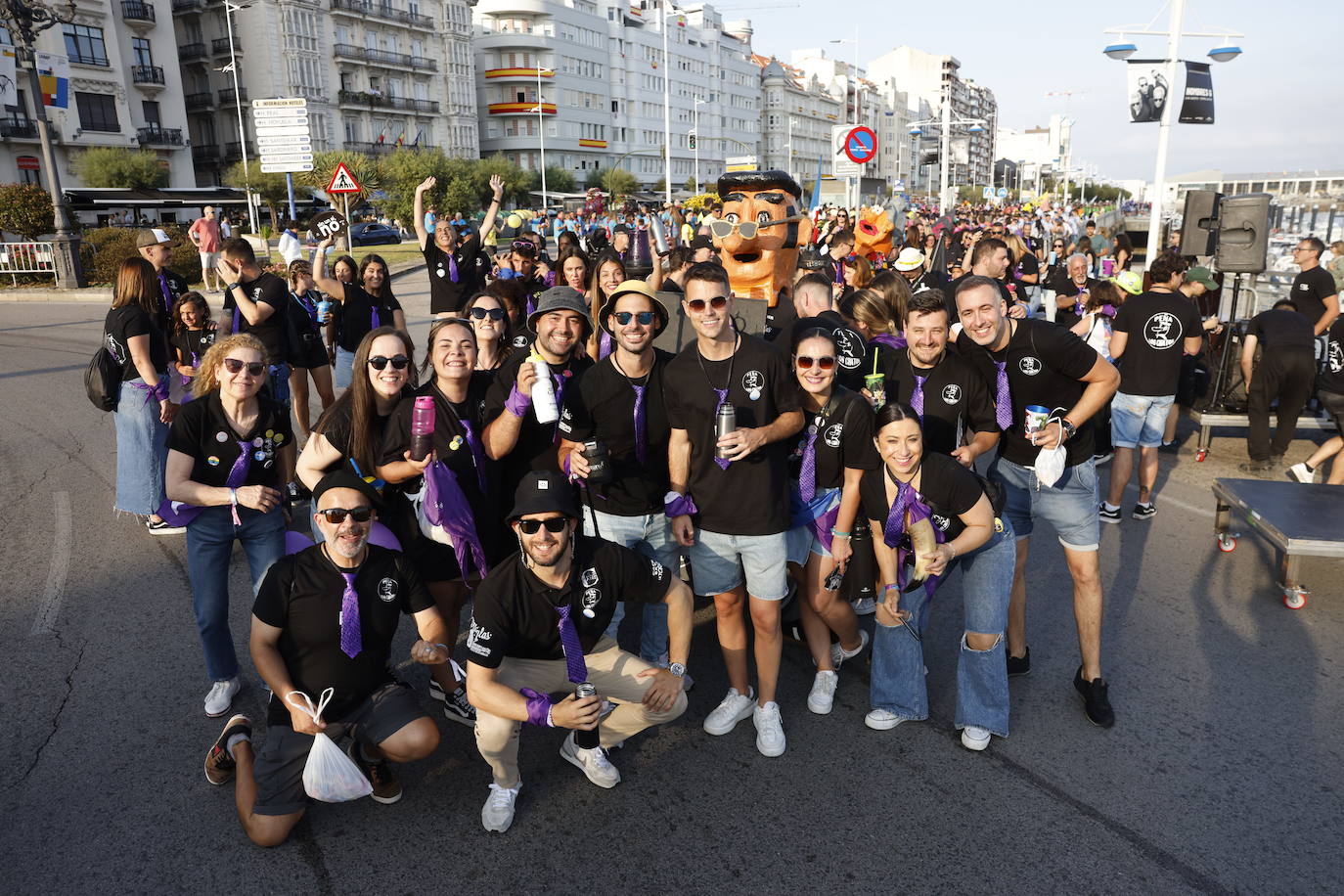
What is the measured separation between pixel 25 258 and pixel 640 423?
26519mm

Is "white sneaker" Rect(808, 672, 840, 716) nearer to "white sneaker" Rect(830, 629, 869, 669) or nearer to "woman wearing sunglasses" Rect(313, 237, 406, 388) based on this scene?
"white sneaker" Rect(830, 629, 869, 669)

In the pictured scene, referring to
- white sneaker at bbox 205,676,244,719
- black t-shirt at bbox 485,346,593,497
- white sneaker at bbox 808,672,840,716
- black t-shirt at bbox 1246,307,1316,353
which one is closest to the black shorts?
white sneaker at bbox 205,676,244,719

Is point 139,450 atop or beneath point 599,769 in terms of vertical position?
atop

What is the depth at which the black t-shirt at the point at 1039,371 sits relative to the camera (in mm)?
3943

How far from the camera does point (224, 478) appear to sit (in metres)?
4.00

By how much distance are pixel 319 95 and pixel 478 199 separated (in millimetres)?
18357

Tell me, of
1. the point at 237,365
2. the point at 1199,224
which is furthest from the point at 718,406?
the point at 1199,224

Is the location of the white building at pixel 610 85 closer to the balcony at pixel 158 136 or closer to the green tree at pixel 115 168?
the balcony at pixel 158 136

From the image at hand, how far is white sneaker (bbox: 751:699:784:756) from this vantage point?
12.5ft

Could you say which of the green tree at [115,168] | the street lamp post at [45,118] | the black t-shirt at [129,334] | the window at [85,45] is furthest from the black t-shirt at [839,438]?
the window at [85,45]

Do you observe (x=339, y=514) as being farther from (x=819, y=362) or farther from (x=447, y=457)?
(x=819, y=362)

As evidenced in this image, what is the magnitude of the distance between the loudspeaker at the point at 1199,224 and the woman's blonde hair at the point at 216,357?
9745 mm

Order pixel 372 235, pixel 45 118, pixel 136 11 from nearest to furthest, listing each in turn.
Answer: pixel 45 118, pixel 372 235, pixel 136 11

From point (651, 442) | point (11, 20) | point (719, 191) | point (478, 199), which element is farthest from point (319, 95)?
point (651, 442)
